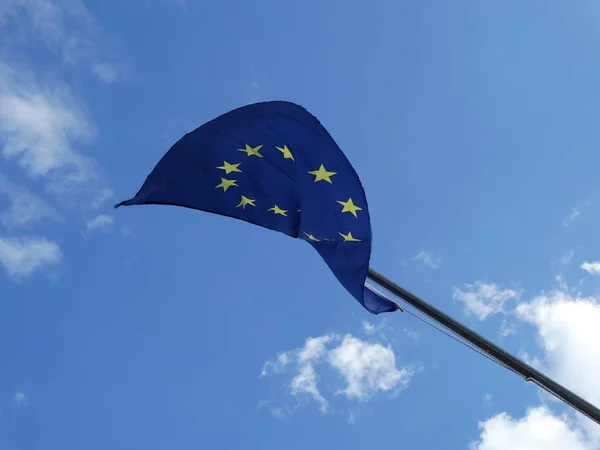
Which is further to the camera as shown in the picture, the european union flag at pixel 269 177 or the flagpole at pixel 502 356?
the european union flag at pixel 269 177

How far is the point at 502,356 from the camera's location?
807cm

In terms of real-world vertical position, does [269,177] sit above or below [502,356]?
Answer: above

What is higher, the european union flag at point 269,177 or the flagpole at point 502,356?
the european union flag at point 269,177

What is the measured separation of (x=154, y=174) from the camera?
11906 millimetres

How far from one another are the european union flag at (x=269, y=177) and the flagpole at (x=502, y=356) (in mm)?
2019

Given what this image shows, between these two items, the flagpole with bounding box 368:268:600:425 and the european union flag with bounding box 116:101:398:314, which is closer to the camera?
the flagpole with bounding box 368:268:600:425

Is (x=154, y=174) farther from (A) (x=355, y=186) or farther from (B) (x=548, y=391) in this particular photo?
(B) (x=548, y=391)

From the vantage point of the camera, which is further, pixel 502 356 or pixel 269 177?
pixel 269 177

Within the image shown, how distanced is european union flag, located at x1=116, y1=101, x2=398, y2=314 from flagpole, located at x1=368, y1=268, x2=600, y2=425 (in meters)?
2.02

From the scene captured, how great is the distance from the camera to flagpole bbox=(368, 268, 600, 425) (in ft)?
24.2

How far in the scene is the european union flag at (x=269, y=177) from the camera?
11.2m

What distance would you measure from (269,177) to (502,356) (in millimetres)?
5712

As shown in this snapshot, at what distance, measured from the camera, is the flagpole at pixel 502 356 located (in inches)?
290

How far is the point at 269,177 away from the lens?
11969mm
